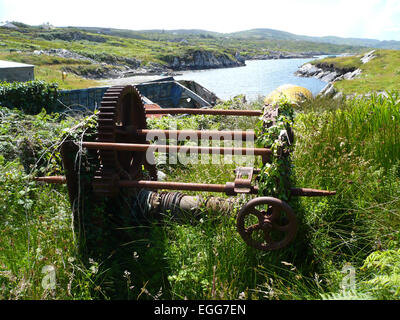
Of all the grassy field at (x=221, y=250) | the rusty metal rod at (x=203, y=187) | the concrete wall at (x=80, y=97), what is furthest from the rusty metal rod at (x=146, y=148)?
the concrete wall at (x=80, y=97)

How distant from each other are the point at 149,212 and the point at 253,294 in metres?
1.58

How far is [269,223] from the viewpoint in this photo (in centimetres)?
305

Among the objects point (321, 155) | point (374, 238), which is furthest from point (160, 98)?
point (374, 238)

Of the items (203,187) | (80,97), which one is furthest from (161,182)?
(80,97)

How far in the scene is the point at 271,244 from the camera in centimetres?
307

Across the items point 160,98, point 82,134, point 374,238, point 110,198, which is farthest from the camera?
point 160,98

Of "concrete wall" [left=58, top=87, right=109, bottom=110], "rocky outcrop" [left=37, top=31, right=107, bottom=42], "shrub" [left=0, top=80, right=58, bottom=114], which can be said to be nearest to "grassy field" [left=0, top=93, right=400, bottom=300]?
"shrub" [left=0, top=80, right=58, bottom=114]

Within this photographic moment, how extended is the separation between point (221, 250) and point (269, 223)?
0.53m

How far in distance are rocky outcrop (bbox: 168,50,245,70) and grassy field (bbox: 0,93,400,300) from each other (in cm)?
10070

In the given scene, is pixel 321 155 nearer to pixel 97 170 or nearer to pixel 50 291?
pixel 97 170

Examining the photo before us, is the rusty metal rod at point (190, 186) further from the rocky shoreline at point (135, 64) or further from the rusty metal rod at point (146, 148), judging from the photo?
the rocky shoreline at point (135, 64)

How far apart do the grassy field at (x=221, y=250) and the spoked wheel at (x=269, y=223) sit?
8.0 inches
